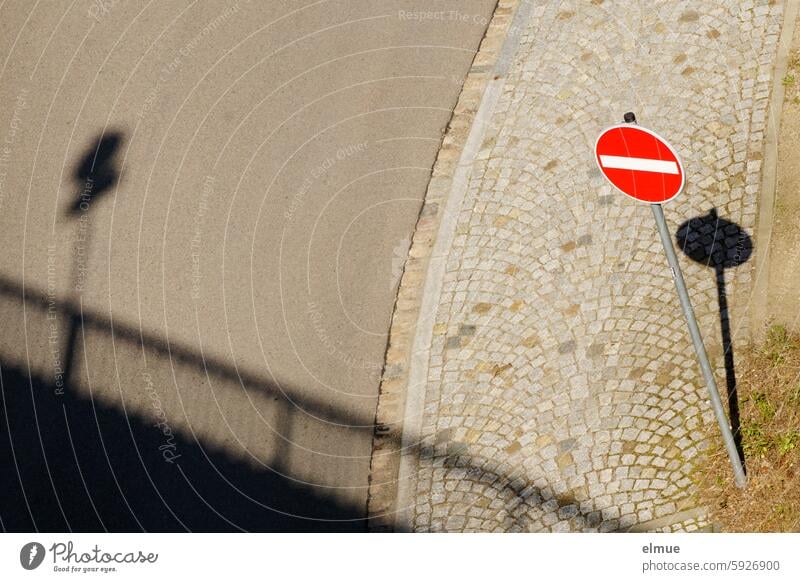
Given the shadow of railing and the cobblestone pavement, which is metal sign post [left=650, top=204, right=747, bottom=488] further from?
the shadow of railing

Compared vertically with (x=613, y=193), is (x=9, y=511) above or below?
below

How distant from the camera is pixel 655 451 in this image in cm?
788

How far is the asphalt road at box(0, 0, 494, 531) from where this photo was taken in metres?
9.15

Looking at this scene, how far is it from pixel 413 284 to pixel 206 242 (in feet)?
7.72

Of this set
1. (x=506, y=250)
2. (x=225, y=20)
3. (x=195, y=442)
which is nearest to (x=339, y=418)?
(x=195, y=442)

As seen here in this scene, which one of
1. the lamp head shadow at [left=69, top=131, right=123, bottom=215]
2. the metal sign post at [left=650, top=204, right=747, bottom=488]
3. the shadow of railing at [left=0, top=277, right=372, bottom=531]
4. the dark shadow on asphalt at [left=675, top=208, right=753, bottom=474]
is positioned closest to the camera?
the metal sign post at [left=650, top=204, right=747, bottom=488]

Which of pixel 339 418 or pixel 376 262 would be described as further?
pixel 376 262

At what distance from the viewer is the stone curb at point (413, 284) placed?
8.87 m

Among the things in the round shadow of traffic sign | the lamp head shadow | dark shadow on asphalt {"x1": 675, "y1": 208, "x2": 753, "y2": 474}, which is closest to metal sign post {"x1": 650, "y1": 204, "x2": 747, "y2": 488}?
dark shadow on asphalt {"x1": 675, "y1": 208, "x2": 753, "y2": 474}

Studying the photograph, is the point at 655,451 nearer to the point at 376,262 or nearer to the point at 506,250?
the point at 506,250

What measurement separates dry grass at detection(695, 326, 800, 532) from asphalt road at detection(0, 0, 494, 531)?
3.11 metres

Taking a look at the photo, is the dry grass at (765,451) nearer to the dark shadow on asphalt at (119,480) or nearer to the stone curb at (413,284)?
the stone curb at (413,284)

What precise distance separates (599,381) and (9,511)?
5.47 meters

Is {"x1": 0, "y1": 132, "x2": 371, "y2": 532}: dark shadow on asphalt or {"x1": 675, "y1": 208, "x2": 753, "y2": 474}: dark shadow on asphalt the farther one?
{"x1": 0, "y1": 132, "x2": 371, "y2": 532}: dark shadow on asphalt
